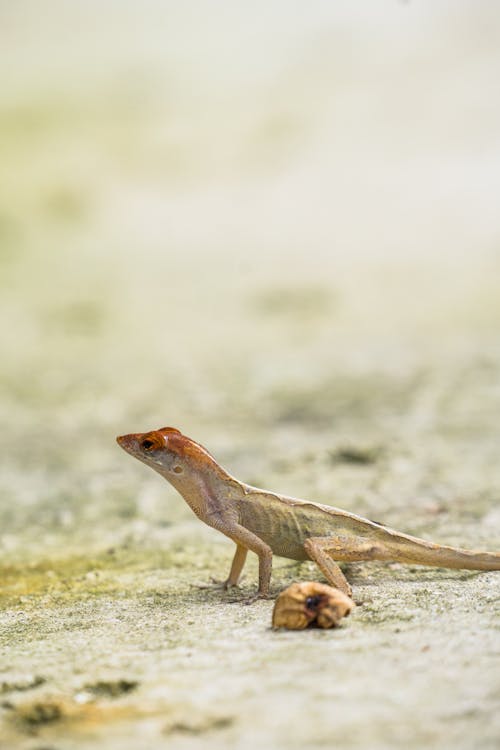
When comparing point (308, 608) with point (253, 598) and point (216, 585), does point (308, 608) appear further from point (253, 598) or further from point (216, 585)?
point (216, 585)

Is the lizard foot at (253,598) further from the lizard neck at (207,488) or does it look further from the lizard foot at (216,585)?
the lizard neck at (207,488)

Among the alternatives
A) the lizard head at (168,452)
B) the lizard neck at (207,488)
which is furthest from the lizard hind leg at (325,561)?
the lizard head at (168,452)

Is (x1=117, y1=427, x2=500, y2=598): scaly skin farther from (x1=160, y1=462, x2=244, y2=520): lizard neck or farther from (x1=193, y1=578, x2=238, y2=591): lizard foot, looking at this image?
(x1=193, y1=578, x2=238, y2=591): lizard foot

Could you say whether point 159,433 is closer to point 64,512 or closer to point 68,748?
point 68,748

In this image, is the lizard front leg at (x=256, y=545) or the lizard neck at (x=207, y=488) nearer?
the lizard front leg at (x=256, y=545)

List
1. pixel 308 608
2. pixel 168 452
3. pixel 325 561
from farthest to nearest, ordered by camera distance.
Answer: pixel 168 452
pixel 325 561
pixel 308 608

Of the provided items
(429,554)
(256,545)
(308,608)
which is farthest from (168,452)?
(429,554)

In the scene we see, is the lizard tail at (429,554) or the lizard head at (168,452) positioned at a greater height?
the lizard head at (168,452)

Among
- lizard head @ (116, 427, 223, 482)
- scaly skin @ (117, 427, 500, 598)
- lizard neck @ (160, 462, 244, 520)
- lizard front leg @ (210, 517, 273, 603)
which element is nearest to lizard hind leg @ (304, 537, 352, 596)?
scaly skin @ (117, 427, 500, 598)
